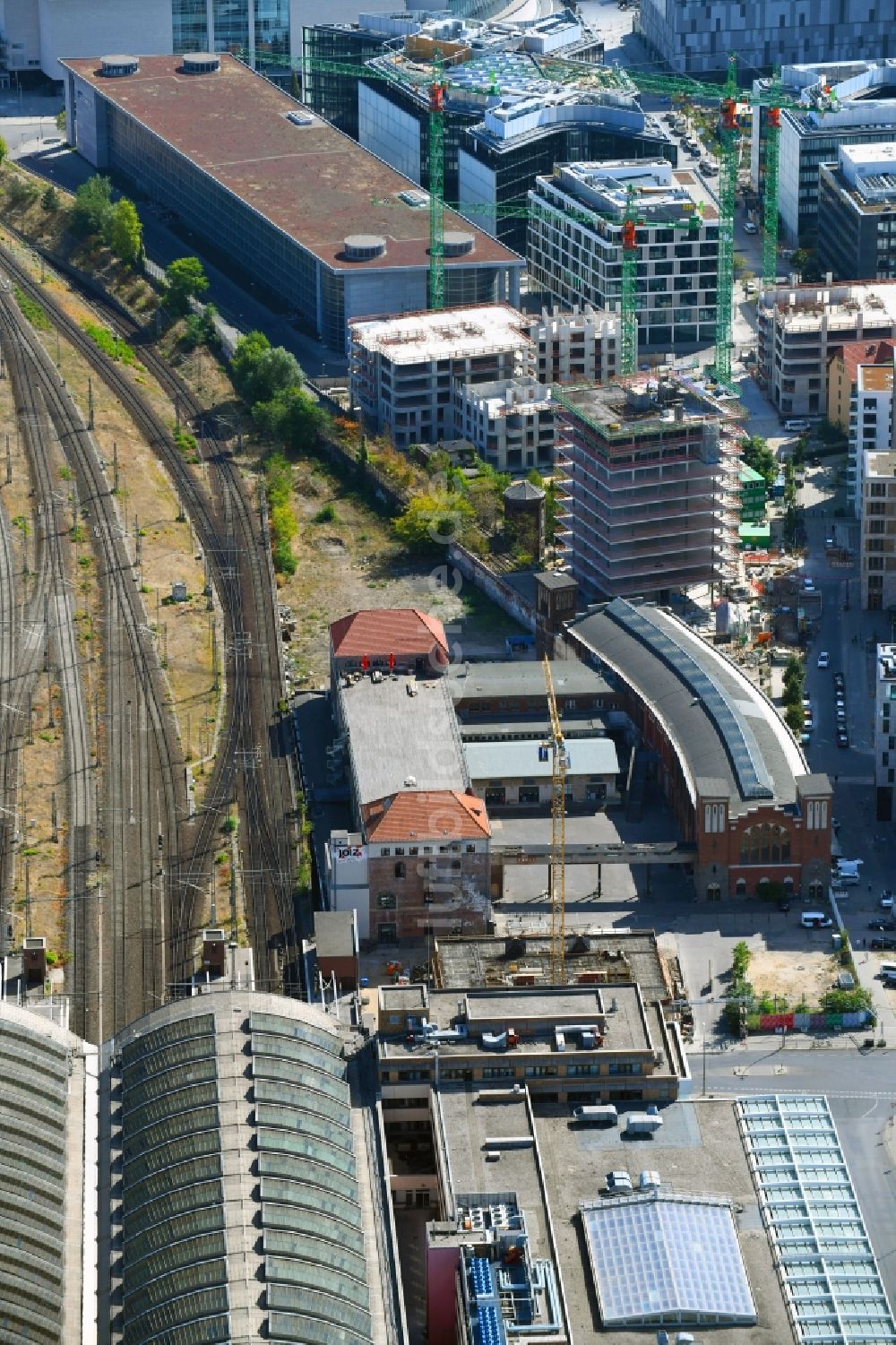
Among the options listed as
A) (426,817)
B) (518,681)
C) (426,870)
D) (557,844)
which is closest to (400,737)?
(557,844)

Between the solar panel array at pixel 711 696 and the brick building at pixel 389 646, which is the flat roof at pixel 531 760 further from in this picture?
the brick building at pixel 389 646

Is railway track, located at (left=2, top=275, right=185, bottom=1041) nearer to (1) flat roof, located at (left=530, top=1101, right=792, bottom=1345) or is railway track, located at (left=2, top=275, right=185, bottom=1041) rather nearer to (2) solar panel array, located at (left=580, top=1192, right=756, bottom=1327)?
(1) flat roof, located at (left=530, top=1101, right=792, bottom=1345)

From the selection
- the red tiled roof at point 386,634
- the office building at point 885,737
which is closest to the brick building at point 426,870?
the red tiled roof at point 386,634

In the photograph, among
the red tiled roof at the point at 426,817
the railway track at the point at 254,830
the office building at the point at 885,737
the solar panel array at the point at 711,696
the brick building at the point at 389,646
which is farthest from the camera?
the brick building at the point at 389,646

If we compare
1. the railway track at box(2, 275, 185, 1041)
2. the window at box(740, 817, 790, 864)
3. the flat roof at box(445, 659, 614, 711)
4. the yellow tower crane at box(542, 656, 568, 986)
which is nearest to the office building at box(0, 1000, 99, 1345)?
the railway track at box(2, 275, 185, 1041)

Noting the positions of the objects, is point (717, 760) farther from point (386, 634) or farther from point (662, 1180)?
point (662, 1180)

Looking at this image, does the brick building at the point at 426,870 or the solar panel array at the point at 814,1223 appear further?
the brick building at the point at 426,870
